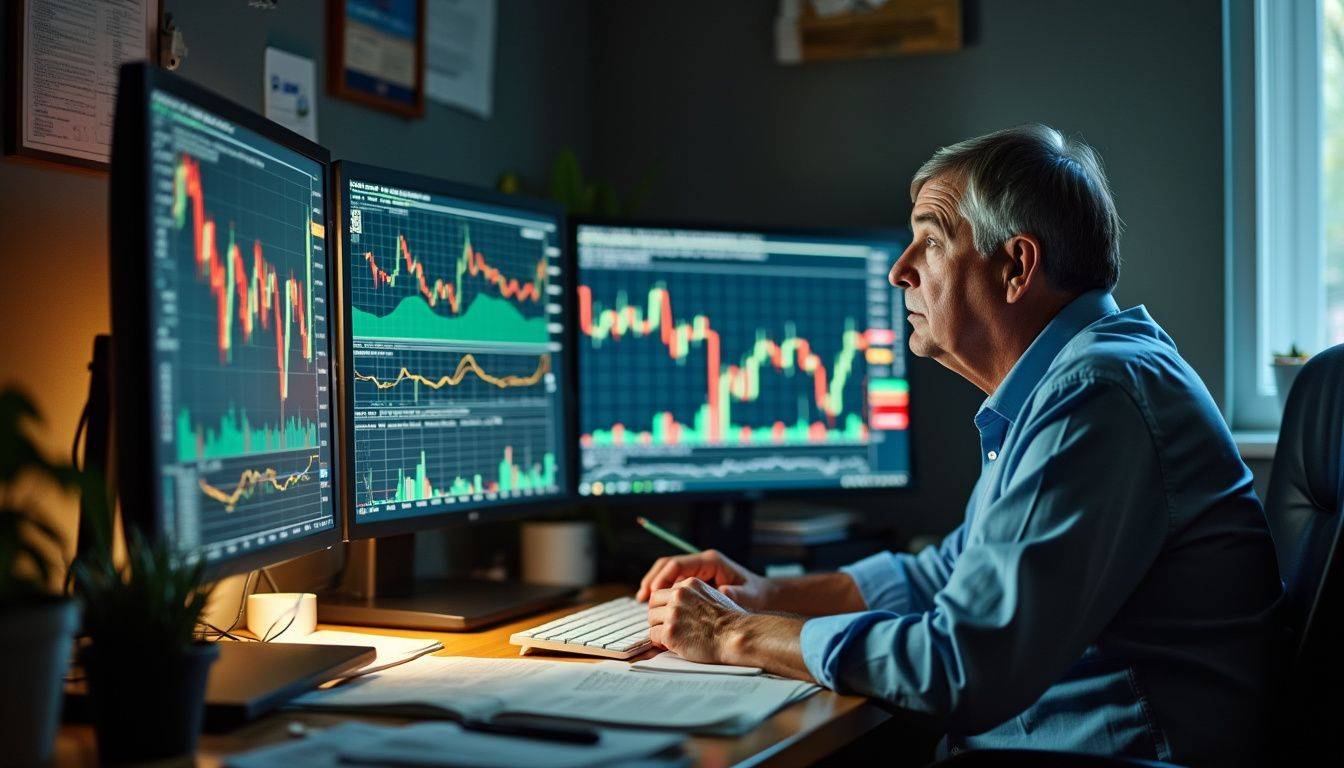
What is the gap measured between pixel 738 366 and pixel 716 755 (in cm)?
110

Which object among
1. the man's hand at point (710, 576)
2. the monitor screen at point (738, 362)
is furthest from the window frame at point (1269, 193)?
the man's hand at point (710, 576)

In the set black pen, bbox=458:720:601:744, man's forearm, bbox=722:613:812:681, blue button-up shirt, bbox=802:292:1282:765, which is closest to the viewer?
black pen, bbox=458:720:601:744

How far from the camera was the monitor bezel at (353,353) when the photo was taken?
4.77ft

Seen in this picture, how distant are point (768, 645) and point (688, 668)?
89mm

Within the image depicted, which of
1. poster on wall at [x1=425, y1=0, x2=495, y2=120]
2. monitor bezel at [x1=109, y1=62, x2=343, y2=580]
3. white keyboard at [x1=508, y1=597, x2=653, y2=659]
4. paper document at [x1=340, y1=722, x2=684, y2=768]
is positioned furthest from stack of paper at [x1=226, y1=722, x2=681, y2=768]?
poster on wall at [x1=425, y1=0, x2=495, y2=120]

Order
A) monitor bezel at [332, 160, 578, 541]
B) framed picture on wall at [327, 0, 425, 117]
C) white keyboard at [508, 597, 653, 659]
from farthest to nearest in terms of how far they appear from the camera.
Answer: framed picture on wall at [327, 0, 425, 117] < monitor bezel at [332, 160, 578, 541] < white keyboard at [508, 597, 653, 659]

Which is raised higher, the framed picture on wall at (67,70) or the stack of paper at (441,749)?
the framed picture on wall at (67,70)

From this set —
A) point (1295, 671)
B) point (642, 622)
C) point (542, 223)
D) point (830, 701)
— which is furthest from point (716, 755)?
point (542, 223)

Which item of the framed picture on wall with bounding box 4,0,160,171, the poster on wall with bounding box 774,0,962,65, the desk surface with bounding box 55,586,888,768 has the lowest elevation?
the desk surface with bounding box 55,586,888,768

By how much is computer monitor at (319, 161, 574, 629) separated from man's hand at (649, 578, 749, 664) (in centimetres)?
29

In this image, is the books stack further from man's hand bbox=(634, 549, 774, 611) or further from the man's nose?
the man's nose

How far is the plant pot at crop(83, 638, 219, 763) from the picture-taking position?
0.93 metres

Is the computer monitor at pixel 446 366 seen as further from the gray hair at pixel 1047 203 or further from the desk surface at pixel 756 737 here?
the gray hair at pixel 1047 203

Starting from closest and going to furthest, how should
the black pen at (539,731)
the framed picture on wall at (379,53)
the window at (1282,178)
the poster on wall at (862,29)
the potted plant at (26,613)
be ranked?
the potted plant at (26,613) → the black pen at (539,731) → the framed picture on wall at (379,53) → the window at (1282,178) → the poster on wall at (862,29)
